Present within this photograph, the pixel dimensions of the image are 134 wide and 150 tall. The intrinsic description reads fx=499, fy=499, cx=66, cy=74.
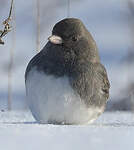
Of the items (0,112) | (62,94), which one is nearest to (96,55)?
(62,94)

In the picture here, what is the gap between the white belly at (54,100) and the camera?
5.82ft

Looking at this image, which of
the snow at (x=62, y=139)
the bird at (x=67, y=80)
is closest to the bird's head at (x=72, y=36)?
the bird at (x=67, y=80)


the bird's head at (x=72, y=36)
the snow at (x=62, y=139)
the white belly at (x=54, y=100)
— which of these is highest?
the bird's head at (x=72, y=36)

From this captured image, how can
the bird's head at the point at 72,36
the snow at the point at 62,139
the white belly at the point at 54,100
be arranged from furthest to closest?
the bird's head at the point at 72,36 → the white belly at the point at 54,100 → the snow at the point at 62,139

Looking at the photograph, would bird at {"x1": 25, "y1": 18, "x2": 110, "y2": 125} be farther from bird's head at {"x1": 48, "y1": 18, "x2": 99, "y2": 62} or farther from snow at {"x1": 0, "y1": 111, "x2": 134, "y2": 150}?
snow at {"x1": 0, "y1": 111, "x2": 134, "y2": 150}

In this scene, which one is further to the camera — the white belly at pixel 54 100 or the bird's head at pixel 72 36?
the bird's head at pixel 72 36

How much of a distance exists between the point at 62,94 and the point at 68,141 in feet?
2.20

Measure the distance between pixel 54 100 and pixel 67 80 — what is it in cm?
9

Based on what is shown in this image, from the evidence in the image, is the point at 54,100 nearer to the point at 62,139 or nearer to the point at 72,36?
the point at 72,36

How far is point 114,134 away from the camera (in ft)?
3.92

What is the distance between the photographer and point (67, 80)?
180 centimetres

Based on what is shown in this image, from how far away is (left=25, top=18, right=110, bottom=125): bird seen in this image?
1785 millimetres

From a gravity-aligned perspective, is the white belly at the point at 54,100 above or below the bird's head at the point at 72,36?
below

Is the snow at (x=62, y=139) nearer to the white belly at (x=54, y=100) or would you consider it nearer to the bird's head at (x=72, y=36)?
the white belly at (x=54, y=100)
